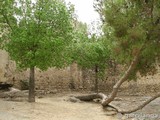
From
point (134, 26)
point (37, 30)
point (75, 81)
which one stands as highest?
point (37, 30)

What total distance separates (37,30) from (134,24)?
14.1 ft

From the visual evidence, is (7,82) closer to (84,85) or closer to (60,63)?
(60,63)

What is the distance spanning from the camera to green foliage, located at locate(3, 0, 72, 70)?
1358 centimetres

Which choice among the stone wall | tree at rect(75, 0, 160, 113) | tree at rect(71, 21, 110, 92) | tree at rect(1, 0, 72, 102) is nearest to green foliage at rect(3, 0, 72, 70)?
tree at rect(1, 0, 72, 102)

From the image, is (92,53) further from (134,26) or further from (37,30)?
(134,26)

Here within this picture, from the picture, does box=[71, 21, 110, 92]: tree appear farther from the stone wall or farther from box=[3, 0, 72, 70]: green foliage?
box=[3, 0, 72, 70]: green foliage

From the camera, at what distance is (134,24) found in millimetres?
11039

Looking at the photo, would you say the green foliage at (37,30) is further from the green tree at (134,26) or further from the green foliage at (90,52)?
the green foliage at (90,52)

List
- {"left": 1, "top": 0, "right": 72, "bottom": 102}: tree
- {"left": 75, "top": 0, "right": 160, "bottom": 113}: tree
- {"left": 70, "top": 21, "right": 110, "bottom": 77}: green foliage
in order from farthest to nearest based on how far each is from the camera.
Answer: {"left": 70, "top": 21, "right": 110, "bottom": 77}: green foliage, {"left": 1, "top": 0, "right": 72, "bottom": 102}: tree, {"left": 75, "top": 0, "right": 160, "bottom": 113}: tree

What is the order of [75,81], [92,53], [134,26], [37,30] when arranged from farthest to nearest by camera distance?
[75,81] < [92,53] < [37,30] < [134,26]

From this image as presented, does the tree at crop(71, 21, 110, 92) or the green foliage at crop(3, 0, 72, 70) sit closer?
the green foliage at crop(3, 0, 72, 70)

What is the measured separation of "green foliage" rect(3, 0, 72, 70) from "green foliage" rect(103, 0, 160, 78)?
3032 millimetres

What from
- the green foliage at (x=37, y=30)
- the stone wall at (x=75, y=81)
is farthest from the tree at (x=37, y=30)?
the stone wall at (x=75, y=81)

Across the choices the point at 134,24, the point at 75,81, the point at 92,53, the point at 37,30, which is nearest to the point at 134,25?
the point at 134,24
